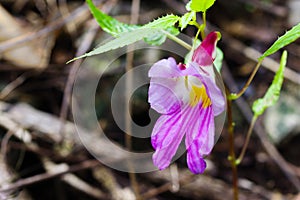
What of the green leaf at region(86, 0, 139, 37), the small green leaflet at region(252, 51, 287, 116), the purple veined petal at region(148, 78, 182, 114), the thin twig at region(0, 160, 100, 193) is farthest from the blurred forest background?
the purple veined petal at region(148, 78, 182, 114)

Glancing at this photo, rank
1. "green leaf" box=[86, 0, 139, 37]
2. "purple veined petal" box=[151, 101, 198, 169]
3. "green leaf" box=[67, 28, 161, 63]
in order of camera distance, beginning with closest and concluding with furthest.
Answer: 1. "green leaf" box=[67, 28, 161, 63]
2. "purple veined petal" box=[151, 101, 198, 169]
3. "green leaf" box=[86, 0, 139, 37]

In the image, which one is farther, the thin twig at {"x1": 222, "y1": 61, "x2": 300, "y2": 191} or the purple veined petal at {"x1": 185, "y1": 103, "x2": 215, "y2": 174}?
the thin twig at {"x1": 222, "y1": 61, "x2": 300, "y2": 191}

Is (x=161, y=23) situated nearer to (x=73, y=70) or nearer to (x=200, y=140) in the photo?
(x=200, y=140)

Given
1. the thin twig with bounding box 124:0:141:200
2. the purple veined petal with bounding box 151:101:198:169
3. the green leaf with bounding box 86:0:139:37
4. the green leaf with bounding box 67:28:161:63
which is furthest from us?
the thin twig with bounding box 124:0:141:200

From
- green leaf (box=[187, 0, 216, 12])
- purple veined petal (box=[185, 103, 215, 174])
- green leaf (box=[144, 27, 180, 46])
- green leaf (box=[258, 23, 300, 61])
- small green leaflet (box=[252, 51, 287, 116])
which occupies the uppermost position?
green leaf (box=[187, 0, 216, 12])

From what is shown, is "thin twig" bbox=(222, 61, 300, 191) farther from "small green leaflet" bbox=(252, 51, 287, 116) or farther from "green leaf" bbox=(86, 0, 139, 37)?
"green leaf" bbox=(86, 0, 139, 37)

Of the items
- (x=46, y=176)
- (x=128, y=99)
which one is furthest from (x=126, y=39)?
(x=128, y=99)

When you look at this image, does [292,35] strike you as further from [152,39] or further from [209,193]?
[209,193]
